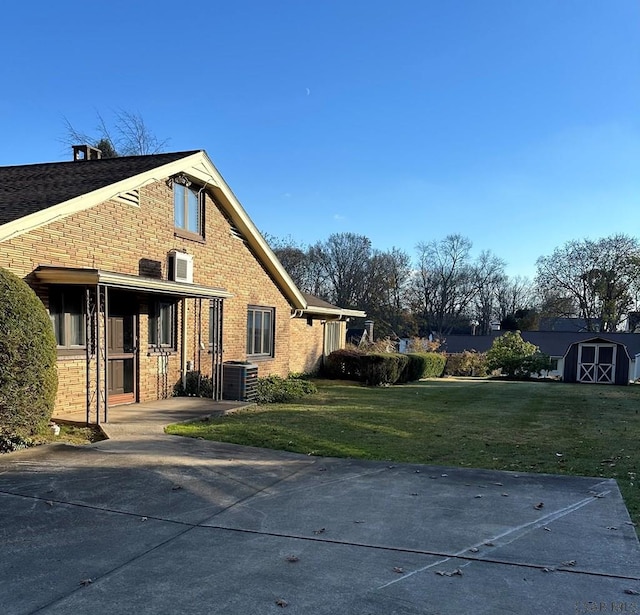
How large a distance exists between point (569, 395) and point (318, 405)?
9.97m

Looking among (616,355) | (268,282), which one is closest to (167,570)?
(268,282)

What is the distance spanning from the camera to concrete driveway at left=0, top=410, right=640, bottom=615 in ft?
10.5

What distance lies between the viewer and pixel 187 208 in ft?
40.2

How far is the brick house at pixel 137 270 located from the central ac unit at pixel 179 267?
0.03 meters

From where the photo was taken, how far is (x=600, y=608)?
3.10m

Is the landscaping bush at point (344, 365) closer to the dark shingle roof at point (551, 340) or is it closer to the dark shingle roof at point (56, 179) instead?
the dark shingle roof at point (56, 179)

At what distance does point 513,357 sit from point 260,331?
1831cm

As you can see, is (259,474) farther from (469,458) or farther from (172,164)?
(172,164)

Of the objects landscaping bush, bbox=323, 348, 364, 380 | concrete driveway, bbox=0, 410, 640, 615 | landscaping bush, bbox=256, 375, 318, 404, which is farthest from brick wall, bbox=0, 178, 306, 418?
concrete driveway, bbox=0, 410, 640, 615

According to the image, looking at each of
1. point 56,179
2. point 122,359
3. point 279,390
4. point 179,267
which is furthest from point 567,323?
point 56,179

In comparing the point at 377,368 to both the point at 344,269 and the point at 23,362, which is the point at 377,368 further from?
the point at 344,269

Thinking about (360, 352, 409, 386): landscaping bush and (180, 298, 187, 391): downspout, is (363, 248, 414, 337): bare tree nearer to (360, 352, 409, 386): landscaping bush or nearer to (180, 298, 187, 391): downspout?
(360, 352, 409, 386): landscaping bush

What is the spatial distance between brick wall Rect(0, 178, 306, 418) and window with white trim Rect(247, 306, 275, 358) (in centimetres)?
22

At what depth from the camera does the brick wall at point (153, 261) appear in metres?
8.59
